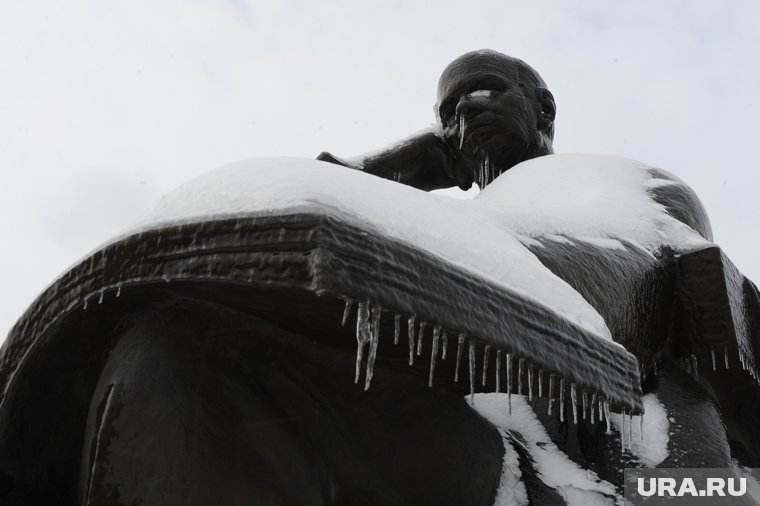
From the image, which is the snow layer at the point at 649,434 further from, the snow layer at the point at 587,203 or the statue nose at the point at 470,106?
the statue nose at the point at 470,106

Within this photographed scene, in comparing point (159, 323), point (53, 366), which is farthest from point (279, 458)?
point (53, 366)

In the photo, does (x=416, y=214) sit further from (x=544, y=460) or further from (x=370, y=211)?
(x=544, y=460)

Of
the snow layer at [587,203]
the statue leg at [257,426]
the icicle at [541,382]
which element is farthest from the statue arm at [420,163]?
the icicle at [541,382]

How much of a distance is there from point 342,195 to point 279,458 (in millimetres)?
502

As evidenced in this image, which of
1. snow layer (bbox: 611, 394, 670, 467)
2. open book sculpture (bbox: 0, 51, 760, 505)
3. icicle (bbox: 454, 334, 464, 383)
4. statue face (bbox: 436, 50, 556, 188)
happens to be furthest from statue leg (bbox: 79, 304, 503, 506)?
statue face (bbox: 436, 50, 556, 188)

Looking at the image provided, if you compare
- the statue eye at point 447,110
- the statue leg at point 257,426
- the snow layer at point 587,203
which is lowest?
the statue leg at point 257,426

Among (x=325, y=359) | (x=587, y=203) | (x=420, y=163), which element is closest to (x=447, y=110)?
(x=420, y=163)

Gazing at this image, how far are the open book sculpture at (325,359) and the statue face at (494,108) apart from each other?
1.28 metres

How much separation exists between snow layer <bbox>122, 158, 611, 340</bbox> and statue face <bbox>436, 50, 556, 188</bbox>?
5.71 ft

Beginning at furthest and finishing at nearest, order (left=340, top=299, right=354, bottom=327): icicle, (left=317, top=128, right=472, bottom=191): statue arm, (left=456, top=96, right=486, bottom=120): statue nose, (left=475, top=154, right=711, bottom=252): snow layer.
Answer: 1. (left=317, top=128, right=472, bottom=191): statue arm
2. (left=456, top=96, right=486, bottom=120): statue nose
3. (left=475, top=154, right=711, bottom=252): snow layer
4. (left=340, top=299, right=354, bottom=327): icicle

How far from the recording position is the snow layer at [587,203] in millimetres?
2551

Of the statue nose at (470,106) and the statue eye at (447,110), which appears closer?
the statue nose at (470,106)

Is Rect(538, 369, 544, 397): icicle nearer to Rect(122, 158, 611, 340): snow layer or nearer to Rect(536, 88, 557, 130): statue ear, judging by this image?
Rect(122, 158, 611, 340): snow layer

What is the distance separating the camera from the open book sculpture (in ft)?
5.53
